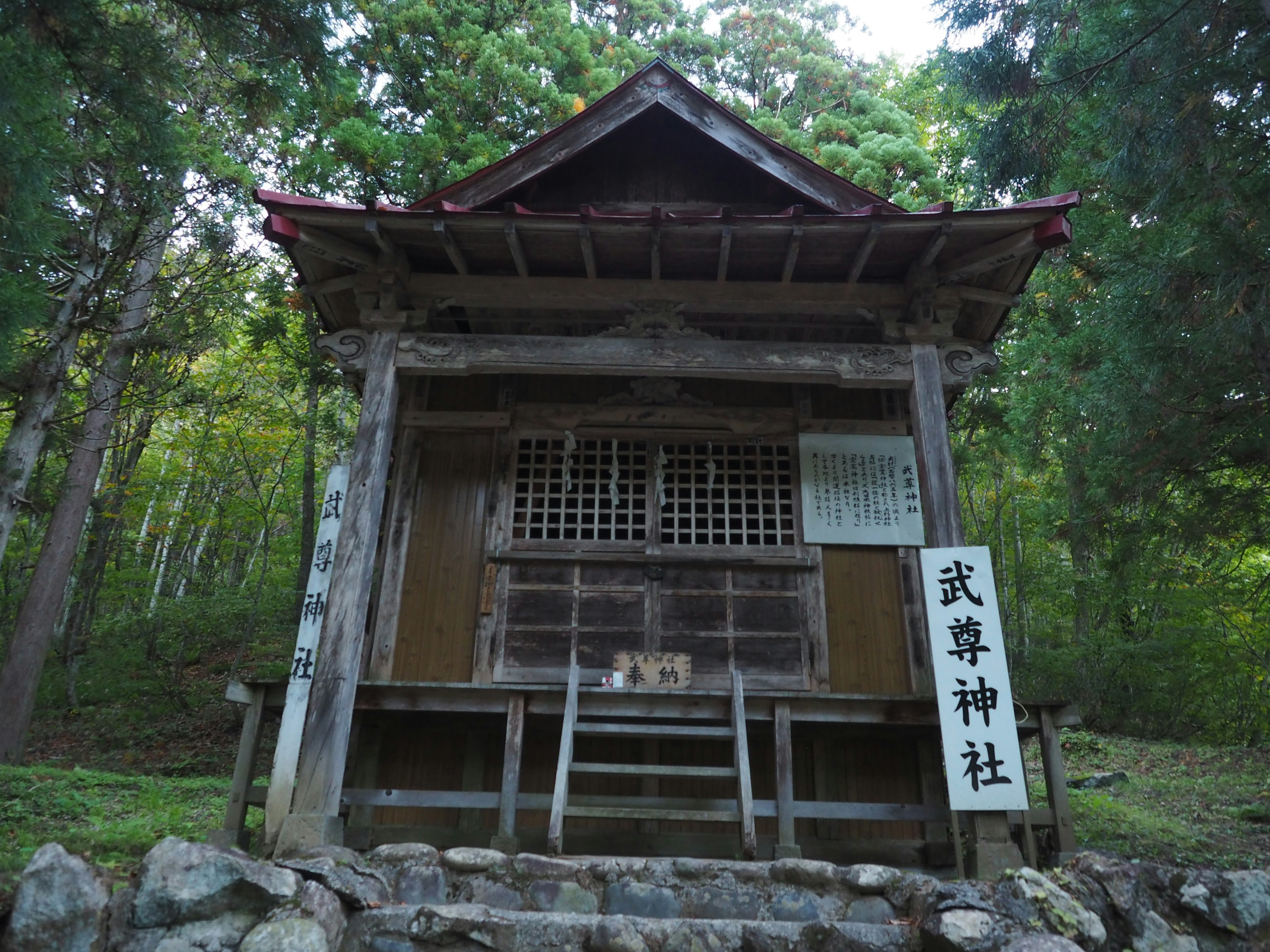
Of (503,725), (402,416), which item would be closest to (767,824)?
(503,725)

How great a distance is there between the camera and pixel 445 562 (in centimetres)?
739

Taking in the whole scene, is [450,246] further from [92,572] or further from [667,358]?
[92,572]

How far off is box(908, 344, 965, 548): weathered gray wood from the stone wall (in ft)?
7.84

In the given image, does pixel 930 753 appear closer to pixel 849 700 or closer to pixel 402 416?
pixel 849 700

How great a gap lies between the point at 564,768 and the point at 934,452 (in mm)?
3400

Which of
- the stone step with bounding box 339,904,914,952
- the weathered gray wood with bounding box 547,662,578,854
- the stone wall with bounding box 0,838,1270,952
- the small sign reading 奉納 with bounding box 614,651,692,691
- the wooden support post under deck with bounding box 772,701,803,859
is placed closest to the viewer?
the stone wall with bounding box 0,838,1270,952

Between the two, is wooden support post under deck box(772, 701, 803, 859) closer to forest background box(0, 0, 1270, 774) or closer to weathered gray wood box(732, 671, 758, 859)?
weathered gray wood box(732, 671, 758, 859)

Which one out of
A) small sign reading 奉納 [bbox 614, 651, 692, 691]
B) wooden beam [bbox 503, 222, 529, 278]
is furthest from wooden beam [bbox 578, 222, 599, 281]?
small sign reading 奉納 [bbox 614, 651, 692, 691]

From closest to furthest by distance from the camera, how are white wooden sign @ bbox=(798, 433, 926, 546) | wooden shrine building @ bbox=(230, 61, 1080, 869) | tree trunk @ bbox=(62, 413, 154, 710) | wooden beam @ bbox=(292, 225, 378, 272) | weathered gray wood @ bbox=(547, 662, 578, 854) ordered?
weathered gray wood @ bbox=(547, 662, 578, 854) → wooden shrine building @ bbox=(230, 61, 1080, 869) → wooden beam @ bbox=(292, 225, 378, 272) → white wooden sign @ bbox=(798, 433, 926, 546) → tree trunk @ bbox=(62, 413, 154, 710)

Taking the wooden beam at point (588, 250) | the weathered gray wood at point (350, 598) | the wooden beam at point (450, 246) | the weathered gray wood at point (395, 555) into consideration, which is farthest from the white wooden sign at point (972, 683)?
the weathered gray wood at point (395, 555)

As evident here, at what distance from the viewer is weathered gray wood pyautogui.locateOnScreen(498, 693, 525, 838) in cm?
568

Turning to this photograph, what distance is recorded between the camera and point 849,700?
19.8 ft

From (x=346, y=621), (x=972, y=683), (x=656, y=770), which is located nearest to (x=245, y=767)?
(x=346, y=621)

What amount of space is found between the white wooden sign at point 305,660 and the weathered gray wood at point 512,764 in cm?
137
